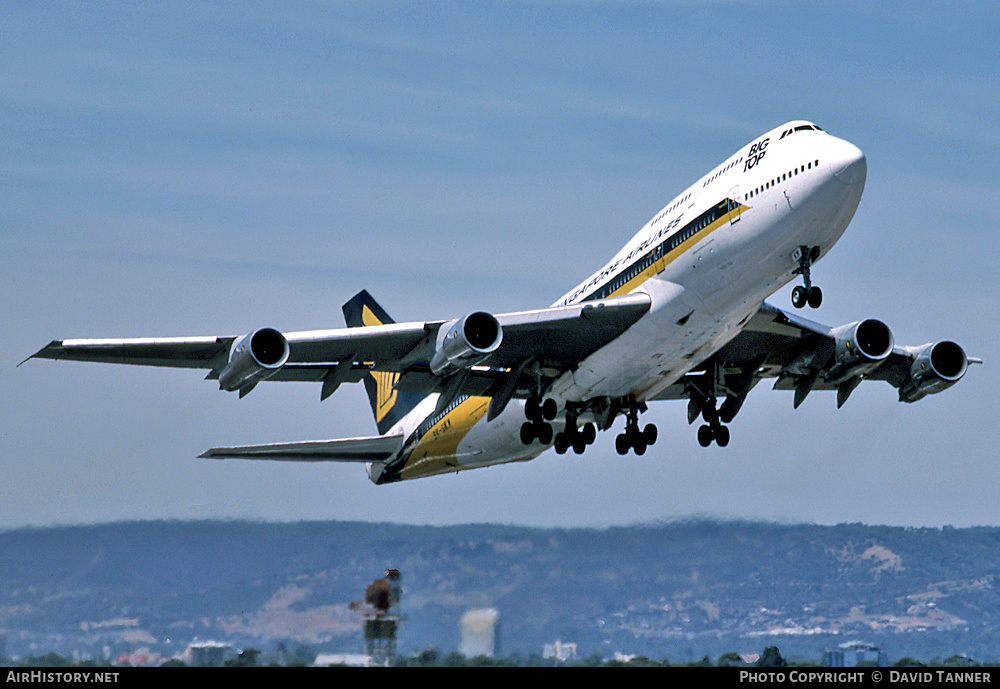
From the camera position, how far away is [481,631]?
3459 cm

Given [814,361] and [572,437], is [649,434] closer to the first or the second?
[572,437]

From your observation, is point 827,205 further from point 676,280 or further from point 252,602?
point 252,602

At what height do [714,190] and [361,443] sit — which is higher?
[714,190]

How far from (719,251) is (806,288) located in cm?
222

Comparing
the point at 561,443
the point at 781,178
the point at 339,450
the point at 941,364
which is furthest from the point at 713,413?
the point at 339,450

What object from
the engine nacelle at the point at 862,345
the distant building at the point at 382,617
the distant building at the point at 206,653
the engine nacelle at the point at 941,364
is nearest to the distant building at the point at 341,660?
the distant building at the point at 382,617

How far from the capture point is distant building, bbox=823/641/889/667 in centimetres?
3447

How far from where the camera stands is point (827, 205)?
92.6 feet

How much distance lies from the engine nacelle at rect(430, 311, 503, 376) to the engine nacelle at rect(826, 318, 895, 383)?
35.6 ft

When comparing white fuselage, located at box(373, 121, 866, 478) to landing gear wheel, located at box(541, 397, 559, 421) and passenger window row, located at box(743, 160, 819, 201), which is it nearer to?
passenger window row, located at box(743, 160, 819, 201)

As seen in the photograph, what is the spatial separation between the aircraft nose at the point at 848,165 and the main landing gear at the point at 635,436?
1096 cm

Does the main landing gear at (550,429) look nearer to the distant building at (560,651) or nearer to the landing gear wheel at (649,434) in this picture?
the landing gear wheel at (649,434)
